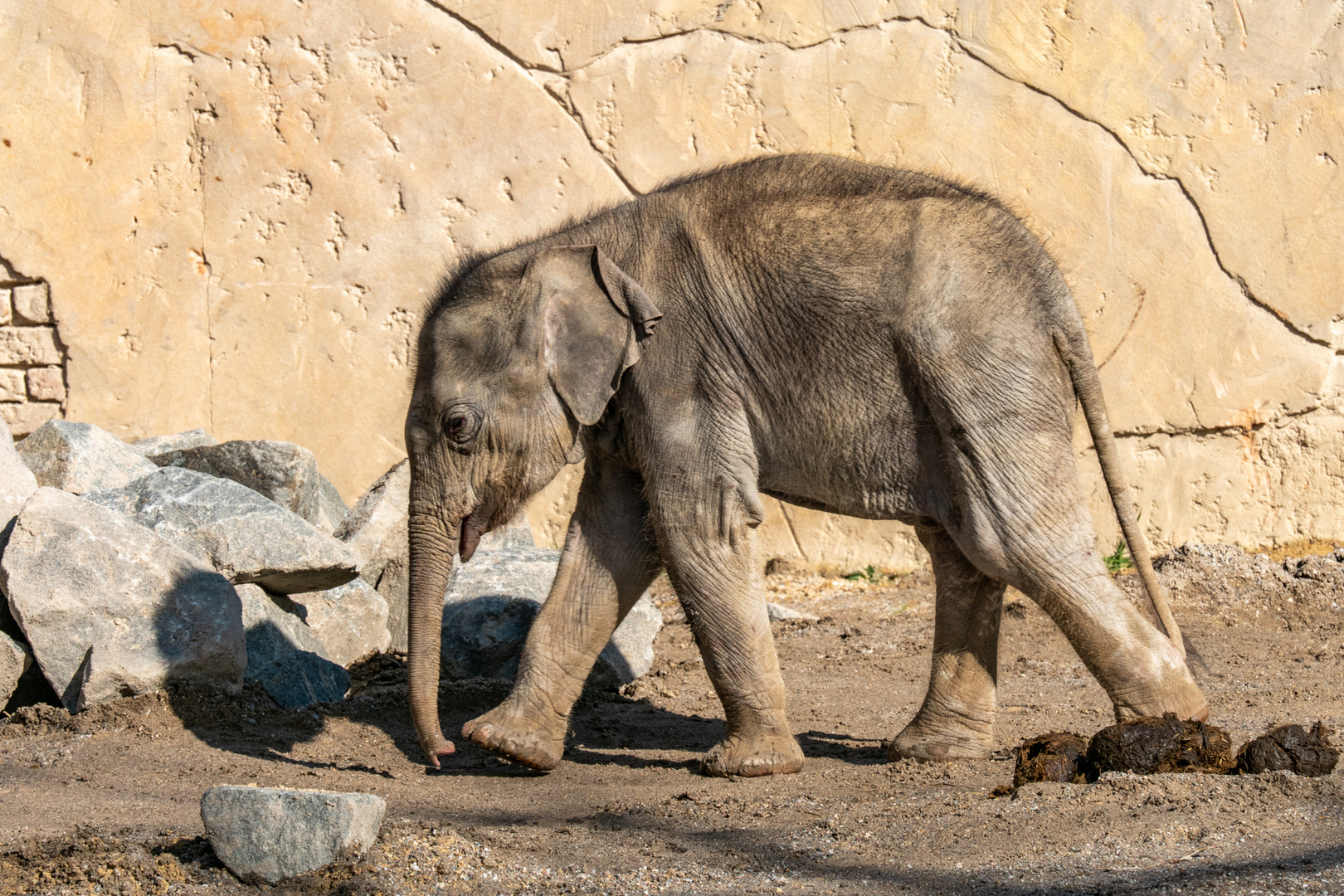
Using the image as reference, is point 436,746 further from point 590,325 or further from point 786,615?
point 786,615

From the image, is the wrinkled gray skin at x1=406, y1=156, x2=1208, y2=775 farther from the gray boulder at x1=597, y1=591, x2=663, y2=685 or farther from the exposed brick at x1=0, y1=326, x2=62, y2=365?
the exposed brick at x1=0, y1=326, x2=62, y2=365

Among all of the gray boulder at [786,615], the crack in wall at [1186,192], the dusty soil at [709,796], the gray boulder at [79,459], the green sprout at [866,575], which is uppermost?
the crack in wall at [1186,192]

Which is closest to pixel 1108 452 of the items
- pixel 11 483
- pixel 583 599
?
pixel 583 599

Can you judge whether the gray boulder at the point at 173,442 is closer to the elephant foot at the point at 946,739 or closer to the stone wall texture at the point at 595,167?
the stone wall texture at the point at 595,167

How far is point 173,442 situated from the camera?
262 inches

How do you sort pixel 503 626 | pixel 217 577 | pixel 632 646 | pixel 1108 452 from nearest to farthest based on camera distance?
pixel 1108 452 < pixel 217 577 < pixel 503 626 < pixel 632 646

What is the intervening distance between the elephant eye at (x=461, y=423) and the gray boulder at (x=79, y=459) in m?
2.21

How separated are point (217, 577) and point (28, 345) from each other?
342 centimetres

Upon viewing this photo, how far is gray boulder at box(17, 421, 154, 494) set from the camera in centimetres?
568

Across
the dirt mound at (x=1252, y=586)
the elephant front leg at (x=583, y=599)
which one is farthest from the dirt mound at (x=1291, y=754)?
the dirt mound at (x=1252, y=586)

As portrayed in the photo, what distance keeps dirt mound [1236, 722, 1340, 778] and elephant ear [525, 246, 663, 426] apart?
1958 millimetres

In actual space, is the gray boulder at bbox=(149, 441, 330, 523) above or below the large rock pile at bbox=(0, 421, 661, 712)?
above

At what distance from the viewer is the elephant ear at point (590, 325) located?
13.1 feet

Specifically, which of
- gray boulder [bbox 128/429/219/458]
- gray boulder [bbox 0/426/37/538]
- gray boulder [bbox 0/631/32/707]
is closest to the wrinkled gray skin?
gray boulder [bbox 0/631/32/707]
